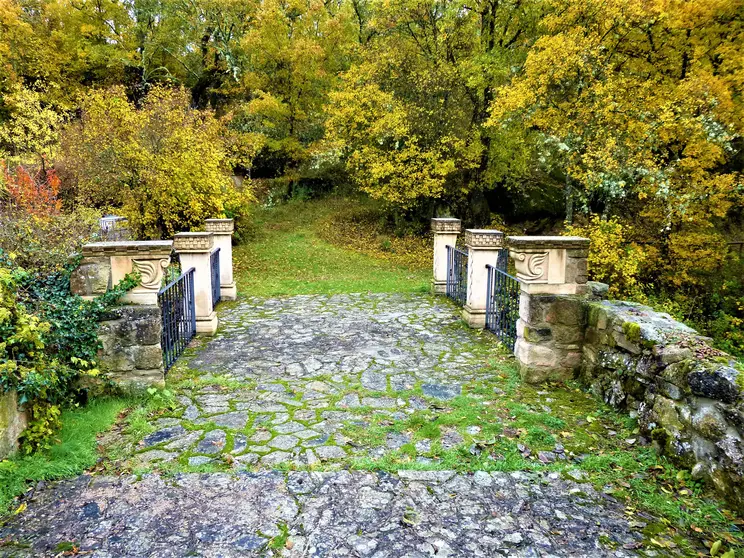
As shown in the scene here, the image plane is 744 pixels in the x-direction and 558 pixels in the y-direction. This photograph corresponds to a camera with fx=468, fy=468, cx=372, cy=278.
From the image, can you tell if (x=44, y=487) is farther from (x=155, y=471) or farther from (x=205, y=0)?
(x=205, y=0)

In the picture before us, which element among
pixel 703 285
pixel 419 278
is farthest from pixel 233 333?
pixel 703 285

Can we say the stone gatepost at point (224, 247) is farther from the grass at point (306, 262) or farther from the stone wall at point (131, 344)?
the stone wall at point (131, 344)

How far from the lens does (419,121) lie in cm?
1595

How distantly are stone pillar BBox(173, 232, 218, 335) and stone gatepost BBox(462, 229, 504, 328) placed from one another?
4.09 meters

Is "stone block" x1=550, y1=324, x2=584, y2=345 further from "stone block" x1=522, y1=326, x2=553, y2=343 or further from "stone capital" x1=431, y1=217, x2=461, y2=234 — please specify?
"stone capital" x1=431, y1=217, x2=461, y2=234

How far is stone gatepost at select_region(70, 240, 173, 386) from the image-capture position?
175 inches

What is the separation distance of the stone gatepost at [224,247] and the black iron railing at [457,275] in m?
4.41

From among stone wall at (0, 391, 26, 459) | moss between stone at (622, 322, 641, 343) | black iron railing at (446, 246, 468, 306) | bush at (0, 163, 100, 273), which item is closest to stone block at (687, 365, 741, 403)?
moss between stone at (622, 322, 641, 343)

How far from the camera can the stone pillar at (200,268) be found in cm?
716

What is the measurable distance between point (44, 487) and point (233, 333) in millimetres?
4053

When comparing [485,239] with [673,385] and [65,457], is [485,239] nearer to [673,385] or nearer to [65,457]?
[673,385]

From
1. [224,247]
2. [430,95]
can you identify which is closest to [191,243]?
[224,247]

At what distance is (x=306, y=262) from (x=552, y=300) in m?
11.4

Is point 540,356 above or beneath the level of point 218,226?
beneath
